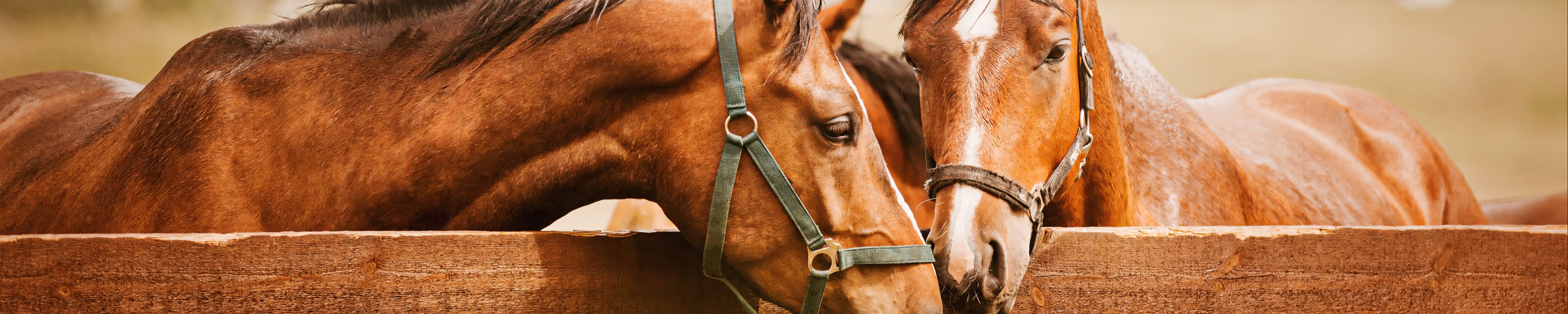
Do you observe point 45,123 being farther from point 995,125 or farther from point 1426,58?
point 1426,58

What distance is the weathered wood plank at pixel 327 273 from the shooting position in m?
0.86

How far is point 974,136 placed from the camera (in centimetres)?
130

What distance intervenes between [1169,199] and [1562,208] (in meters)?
3.80

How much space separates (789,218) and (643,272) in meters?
0.21

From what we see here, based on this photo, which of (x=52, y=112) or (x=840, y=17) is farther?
(x=840, y=17)

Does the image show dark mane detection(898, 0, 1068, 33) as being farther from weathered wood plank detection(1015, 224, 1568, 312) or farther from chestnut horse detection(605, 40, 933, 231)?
chestnut horse detection(605, 40, 933, 231)

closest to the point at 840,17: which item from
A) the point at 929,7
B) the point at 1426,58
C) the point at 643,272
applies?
the point at 929,7

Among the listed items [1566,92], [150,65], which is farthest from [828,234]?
[1566,92]

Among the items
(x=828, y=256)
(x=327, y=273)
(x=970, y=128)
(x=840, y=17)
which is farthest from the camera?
(x=840, y=17)

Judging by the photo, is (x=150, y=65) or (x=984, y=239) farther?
(x=150, y=65)

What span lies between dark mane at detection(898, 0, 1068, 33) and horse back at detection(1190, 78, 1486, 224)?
1.04 meters

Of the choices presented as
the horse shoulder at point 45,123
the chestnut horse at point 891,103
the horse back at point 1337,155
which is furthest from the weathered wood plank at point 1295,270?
the horse shoulder at point 45,123

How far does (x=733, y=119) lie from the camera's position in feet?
3.35

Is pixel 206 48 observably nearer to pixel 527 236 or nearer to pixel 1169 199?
pixel 527 236
